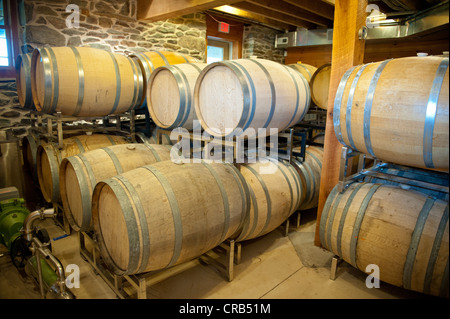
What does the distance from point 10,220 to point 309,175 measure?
3042 mm

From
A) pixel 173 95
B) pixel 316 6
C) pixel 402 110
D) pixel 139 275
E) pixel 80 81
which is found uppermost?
pixel 316 6

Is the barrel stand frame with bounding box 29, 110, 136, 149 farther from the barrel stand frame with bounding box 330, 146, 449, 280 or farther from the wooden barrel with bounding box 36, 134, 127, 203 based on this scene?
the barrel stand frame with bounding box 330, 146, 449, 280

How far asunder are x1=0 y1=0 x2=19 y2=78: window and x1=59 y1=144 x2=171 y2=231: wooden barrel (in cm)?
259

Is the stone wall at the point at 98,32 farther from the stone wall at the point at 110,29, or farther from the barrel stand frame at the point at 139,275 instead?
the barrel stand frame at the point at 139,275

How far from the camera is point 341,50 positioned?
2.75m

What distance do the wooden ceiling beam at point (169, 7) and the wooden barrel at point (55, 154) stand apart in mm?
2245

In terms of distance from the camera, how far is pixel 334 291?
2.46 m

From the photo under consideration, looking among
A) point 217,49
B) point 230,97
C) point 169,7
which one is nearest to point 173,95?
point 230,97

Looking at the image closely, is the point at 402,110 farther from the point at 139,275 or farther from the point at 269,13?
the point at 269,13

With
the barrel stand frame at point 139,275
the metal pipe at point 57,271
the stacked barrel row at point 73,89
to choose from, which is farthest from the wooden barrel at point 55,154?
the metal pipe at point 57,271

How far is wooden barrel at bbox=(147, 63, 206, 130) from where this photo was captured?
2939mm
